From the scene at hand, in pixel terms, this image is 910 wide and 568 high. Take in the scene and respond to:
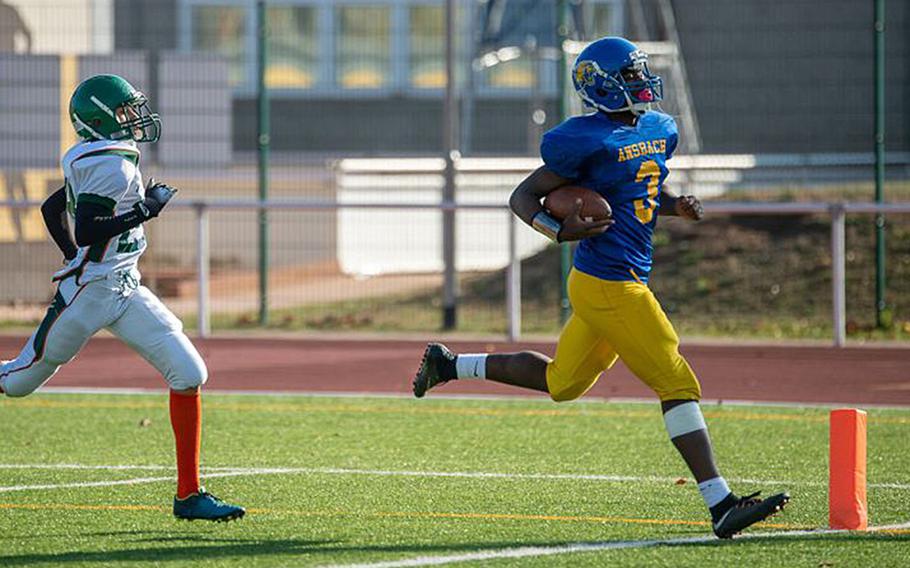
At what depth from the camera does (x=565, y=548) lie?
6.44 m

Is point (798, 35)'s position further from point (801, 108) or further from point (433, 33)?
point (433, 33)

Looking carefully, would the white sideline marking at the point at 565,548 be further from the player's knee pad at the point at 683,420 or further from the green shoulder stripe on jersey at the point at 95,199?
the green shoulder stripe on jersey at the point at 95,199

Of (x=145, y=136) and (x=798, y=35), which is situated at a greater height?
(x=798, y=35)

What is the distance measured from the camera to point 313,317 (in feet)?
61.0

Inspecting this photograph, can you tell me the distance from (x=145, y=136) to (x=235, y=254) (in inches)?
513

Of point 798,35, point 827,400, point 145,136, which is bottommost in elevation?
point 827,400

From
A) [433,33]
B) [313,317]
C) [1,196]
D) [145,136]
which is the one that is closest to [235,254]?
[313,317]

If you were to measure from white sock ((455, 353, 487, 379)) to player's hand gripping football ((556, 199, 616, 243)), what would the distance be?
3.66 ft

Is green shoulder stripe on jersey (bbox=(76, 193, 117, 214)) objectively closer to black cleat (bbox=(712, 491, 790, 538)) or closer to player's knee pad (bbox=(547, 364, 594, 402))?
player's knee pad (bbox=(547, 364, 594, 402))

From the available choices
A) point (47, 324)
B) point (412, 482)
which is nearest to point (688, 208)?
point (412, 482)

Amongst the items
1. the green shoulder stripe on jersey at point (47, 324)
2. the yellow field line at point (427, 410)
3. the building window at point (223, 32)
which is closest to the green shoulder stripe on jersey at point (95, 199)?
the green shoulder stripe on jersey at point (47, 324)

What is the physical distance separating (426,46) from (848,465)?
3000cm

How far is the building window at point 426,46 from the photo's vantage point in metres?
35.8

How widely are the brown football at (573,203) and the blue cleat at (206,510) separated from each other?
1838 millimetres
